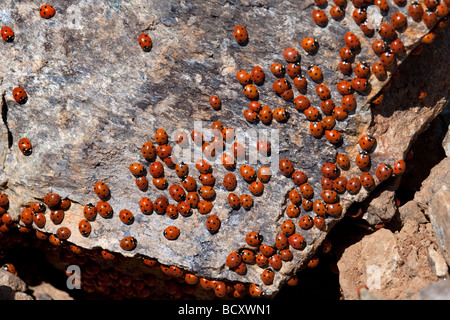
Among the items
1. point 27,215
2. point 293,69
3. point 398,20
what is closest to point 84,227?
point 27,215

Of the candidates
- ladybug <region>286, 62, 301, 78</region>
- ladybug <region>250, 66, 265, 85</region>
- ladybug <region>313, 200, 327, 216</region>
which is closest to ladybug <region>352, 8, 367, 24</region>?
ladybug <region>286, 62, 301, 78</region>

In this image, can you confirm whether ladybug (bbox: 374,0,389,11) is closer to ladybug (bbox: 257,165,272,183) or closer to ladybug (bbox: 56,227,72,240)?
ladybug (bbox: 257,165,272,183)

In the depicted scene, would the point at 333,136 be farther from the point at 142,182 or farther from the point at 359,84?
the point at 142,182

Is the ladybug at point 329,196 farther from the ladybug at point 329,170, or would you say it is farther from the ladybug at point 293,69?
the ladybug at point 293,69

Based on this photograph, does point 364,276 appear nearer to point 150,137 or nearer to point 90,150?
point 150,137

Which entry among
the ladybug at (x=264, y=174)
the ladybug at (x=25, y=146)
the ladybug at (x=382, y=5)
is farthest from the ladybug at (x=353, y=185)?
the ladybug at (x=25, y=146)
